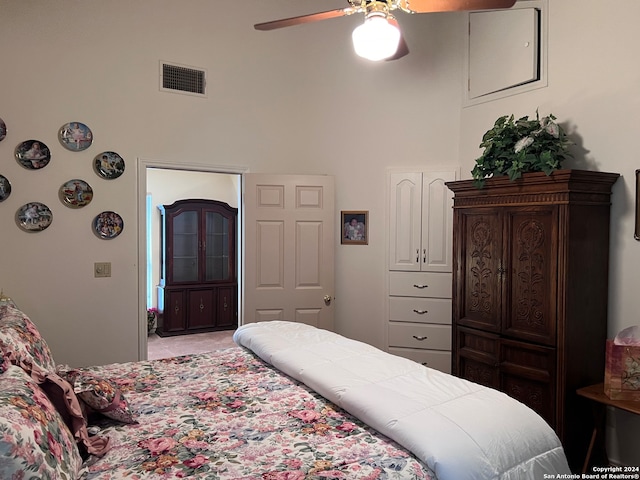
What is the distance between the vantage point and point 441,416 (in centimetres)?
150

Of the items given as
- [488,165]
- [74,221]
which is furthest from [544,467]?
[74,221]

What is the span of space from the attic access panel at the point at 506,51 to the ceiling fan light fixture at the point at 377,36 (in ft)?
6.06

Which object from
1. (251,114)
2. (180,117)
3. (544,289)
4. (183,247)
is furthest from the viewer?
(183,247)

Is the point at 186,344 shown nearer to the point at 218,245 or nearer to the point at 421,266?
the point at 218,245

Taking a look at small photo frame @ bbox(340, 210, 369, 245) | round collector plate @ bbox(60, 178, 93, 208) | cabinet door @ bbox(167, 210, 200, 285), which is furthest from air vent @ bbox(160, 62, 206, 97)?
cabinet door @ bbox(167, 210, 200, 285)

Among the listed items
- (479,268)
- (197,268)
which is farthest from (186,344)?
(479,268)

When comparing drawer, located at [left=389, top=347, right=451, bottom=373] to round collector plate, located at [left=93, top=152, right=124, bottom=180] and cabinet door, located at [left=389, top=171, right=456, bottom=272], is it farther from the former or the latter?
round collector plate, located at [left=93, top=152, right=124, bottom=180]

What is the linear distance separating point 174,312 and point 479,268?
4351 millimetres

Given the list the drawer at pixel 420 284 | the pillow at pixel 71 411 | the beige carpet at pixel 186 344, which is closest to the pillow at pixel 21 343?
the pillow at pixel 71 411

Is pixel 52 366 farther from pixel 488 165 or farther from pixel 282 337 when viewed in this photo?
pixel 488 165

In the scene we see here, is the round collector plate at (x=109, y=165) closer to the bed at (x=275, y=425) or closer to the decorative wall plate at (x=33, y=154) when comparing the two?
the decorative wall plate at (x=33, y=154)

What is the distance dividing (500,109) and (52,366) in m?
3.42

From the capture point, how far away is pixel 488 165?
298 centimetres

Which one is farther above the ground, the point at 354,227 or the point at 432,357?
the point at 354,227
